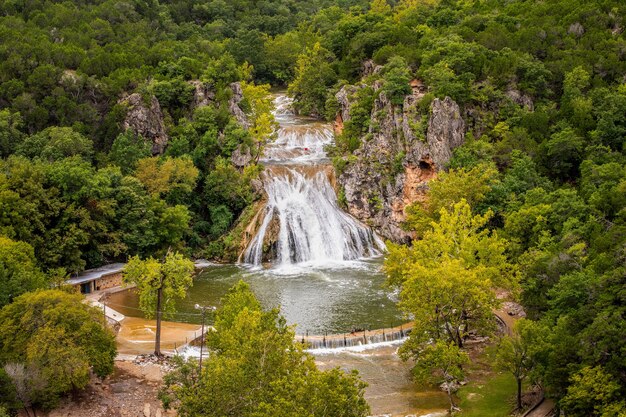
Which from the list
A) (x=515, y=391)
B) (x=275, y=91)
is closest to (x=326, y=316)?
(x=515, y=391)

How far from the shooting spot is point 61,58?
79.3 m

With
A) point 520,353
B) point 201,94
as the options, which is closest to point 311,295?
point 520,353

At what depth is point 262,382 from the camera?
104ft

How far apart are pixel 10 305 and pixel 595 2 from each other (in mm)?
73828

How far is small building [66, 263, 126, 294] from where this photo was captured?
2275 inches

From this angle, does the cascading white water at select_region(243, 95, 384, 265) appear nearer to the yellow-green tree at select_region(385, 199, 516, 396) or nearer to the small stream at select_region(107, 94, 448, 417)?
the small stream at select_region(107, 94, 448, 417)

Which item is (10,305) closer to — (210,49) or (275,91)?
(210,49)

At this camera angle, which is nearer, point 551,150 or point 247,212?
point 551,150

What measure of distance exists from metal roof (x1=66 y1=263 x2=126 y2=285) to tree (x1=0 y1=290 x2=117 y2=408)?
15.4m

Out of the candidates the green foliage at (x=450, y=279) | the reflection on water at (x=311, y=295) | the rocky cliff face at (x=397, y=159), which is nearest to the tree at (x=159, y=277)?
the reflection on water at (x=311, y=295)

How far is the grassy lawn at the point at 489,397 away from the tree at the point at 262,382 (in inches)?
387

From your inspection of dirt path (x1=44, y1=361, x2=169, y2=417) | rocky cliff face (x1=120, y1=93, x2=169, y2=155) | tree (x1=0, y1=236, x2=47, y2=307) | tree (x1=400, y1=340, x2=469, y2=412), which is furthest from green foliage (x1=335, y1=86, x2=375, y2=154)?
dirt path (x1=44, y1=361, x2=169, y2=417)

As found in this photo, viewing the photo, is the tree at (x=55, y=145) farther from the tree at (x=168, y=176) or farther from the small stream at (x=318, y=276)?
the small stream at (x=318, y=276)

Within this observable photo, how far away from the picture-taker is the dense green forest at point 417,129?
43.1 metres
